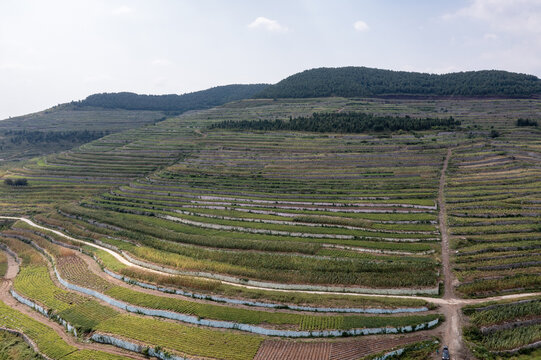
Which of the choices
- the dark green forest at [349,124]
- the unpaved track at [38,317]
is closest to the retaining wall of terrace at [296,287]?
the unpaved track at [38,317]

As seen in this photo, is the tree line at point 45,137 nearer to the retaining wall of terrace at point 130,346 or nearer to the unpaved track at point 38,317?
the unpaved track at point 38,317

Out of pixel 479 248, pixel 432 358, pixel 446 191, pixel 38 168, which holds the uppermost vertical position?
pixel 38 168

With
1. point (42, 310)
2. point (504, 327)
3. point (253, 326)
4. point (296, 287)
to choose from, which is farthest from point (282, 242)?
point (42, 310)

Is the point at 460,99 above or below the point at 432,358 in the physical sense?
above

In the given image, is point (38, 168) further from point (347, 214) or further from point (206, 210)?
point (347, 214)

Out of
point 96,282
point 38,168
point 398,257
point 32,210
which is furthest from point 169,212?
point 38,168

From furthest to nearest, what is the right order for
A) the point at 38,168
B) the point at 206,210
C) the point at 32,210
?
the point at 38,168 < the point at 32,210 < the point at 206,210
